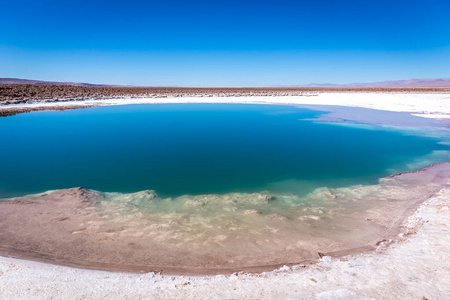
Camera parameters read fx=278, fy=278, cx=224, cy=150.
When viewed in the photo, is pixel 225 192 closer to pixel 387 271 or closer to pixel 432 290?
pixel 387 271

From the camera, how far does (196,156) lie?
8.10m

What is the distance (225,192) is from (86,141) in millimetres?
7011

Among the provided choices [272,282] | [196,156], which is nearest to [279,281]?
[272,282]

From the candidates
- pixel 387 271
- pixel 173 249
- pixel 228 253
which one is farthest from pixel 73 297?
pixel 387 271

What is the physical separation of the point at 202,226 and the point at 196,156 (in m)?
4.06

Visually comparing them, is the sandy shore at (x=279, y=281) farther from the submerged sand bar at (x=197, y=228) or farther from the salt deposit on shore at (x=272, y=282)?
the submerged sand bar at (x=197, y=228)

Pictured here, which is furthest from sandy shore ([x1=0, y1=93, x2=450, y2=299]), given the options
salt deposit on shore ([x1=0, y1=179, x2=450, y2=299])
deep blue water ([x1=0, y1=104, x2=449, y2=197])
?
deep blue water ([x1=0, y1=104, x2=449, y2=197])

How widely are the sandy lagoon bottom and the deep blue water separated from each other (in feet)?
2.01

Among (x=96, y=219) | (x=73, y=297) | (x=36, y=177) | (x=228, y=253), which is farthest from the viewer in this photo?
(x=36, y=177)

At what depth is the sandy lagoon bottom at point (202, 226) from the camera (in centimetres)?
340

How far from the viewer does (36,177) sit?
6.43 metres

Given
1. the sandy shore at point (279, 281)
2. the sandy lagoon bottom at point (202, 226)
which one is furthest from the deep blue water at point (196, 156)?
the sandy shore at point (279, 281)

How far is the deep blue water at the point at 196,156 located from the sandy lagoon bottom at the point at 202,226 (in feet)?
2.01

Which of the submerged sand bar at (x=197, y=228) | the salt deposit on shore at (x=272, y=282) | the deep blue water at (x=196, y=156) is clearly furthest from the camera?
the deep blue water at (x=196, y=156)
